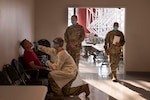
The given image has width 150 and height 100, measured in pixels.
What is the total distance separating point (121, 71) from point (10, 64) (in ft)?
15.2

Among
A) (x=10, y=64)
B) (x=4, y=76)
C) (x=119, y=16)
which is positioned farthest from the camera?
(x=119, y=16)

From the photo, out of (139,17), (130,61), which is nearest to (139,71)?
(130,61)

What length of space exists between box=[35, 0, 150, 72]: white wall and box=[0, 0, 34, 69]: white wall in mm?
1182

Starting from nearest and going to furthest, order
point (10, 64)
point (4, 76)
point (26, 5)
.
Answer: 1. point (4, 76)
2. point (10, 64)
3. point (26, 5)

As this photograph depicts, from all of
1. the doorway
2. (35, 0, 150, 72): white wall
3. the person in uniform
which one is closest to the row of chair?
the person in uniform

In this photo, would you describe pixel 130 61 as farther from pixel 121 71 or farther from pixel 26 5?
pixel 26 5

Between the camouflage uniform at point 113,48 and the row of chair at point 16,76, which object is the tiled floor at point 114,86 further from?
the row of chair at point 16,76

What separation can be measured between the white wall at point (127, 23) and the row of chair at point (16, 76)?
10.0ft

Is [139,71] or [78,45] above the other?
[78,45]

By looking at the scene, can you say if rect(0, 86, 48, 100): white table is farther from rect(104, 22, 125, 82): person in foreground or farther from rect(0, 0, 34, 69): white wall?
rect(104, 22, 125, 82): person in foreground

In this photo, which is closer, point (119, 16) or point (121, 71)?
point (121, 71)

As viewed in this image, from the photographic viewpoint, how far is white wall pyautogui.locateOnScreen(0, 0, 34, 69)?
4656 millimetres

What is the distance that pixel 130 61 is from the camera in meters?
8.40

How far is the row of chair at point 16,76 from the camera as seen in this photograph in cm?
427
